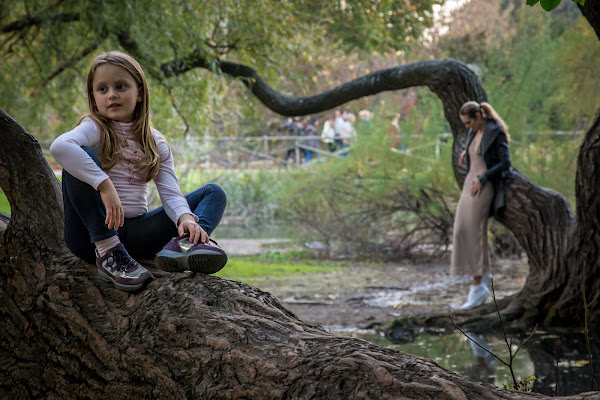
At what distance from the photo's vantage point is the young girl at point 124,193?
2365 mm

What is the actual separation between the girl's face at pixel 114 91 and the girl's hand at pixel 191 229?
0.44 metres

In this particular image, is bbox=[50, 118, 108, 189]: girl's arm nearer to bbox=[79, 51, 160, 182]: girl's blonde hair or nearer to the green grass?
bbox=[79, 51, 160, 182]: girl's blonde hair

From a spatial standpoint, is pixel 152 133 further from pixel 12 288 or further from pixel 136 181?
pixel 12 288

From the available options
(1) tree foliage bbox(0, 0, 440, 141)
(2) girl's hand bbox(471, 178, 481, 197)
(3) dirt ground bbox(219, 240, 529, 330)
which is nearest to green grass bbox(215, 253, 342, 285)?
(3) dirt ground bbox(219, 240, 529, 330)

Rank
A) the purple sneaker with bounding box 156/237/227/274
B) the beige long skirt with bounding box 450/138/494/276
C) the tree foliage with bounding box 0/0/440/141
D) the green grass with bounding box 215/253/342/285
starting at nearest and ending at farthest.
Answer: the purple sneaker with bounding box 156/237/227/274
the beige long skirt with bounding box 450/138/494/276
the tree foliage with bounding box 0/0/440/141
the green grass with bounding box 215/253/342/285

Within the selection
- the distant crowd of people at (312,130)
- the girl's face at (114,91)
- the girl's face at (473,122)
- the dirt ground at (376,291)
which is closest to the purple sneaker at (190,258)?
the girl's face at (114,91)

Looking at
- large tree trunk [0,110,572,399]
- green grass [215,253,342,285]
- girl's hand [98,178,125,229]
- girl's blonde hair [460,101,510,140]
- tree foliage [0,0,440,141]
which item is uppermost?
tree foliage [0,0,440,141]

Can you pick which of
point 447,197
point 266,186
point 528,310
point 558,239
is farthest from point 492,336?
point 266,186

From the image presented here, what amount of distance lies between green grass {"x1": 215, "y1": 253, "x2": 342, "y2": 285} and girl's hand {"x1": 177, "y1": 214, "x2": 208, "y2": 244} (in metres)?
6.44

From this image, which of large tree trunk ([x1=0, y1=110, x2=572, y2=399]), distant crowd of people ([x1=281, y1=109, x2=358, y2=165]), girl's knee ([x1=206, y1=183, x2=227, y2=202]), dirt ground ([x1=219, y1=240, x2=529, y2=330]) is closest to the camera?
large tree trunk ([x1=0, y1=110, x2=572, y2=399])

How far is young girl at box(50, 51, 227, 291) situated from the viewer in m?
2.37

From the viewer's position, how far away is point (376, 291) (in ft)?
28.0

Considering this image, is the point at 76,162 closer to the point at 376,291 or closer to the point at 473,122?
the point at 473,122

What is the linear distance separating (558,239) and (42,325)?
477 centimetres
